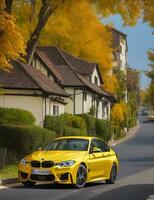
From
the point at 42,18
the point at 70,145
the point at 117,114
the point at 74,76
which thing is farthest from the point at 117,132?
the point at 70,145

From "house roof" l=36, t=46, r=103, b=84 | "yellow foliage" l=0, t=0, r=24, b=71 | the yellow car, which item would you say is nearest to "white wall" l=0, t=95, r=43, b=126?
"house roof" l=36, t=46, r=103, b=84

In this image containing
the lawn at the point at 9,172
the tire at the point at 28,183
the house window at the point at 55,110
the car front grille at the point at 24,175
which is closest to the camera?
the car front grille at the point at 24,175

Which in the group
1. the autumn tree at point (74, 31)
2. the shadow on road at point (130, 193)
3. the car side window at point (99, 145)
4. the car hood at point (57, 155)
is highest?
the autumn tree at point (74, 31)

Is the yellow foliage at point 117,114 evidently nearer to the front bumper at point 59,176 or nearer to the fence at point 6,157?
the fence at point 6,157

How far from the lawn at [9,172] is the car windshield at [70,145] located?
2.04 meters

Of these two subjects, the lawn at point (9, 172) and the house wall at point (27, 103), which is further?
the house wall at point (27, 103)

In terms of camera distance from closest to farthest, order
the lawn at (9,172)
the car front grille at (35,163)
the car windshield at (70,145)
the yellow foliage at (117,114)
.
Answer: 1. the car front grille at (35,163)
2. the car windshield at (70,145)
3. the lawn at (9,172)
4. the yellow foliage at (117,114)

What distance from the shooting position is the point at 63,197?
1647 cm

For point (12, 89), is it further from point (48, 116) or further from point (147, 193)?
point (147, 193)

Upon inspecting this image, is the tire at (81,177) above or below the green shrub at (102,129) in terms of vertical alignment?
below

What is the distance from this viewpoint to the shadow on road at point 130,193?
1653 centimetres

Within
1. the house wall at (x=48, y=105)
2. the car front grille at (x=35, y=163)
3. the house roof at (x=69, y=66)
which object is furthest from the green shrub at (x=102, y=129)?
the car front grille at (x=35, y=163)

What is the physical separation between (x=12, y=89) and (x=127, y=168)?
13005mm

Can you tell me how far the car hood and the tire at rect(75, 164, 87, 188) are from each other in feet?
1.14
